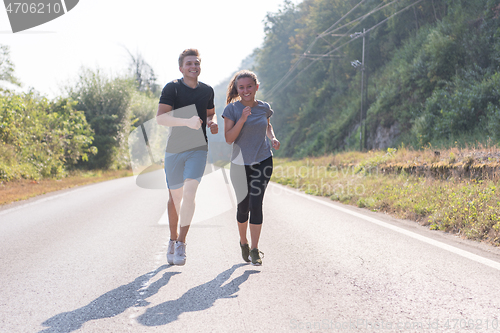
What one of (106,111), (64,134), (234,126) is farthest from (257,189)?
(106,111)

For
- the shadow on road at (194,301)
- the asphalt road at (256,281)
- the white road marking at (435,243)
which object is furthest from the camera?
the white road marking at (435,243)

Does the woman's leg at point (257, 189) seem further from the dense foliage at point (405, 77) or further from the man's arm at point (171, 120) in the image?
the dense foliage at point (405, 77)

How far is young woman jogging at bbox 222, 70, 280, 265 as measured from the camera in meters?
3.95

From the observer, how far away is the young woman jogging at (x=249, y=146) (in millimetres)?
3951

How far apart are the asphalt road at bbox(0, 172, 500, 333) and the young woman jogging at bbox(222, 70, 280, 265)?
628mm

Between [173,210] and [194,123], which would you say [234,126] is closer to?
[194,123]

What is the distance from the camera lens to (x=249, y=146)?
4039 mm

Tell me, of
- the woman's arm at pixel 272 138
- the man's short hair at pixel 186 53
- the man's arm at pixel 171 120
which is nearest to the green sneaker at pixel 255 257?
the woman's arm at pixel 272 138

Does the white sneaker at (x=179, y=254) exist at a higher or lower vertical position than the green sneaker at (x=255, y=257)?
higher

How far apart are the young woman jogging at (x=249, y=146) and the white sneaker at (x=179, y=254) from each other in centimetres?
66

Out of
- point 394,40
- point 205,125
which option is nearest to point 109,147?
point 394,40

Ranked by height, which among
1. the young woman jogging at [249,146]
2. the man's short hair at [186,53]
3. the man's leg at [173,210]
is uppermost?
the man's short hair at [186,53]

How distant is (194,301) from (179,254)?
911mm

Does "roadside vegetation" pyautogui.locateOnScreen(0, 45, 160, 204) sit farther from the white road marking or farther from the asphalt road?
the white road marking
